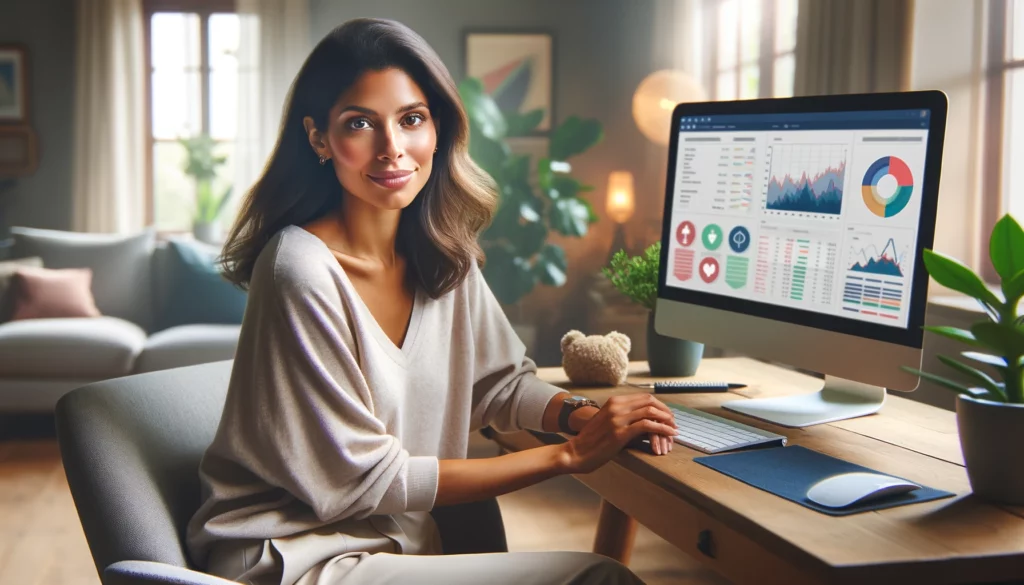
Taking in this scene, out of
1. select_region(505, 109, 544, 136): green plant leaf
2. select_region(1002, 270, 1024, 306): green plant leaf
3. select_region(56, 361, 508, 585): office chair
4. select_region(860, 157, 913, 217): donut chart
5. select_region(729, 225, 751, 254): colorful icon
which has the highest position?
select_region(505, 109, 544, 136): green plant leaf

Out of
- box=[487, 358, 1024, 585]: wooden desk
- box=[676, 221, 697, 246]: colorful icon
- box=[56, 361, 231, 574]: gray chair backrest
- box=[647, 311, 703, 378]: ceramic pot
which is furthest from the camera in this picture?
box=[647, 311, 703, 378]: ceramic pot

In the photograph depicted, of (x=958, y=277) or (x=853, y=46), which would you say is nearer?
(x=958, y=277)

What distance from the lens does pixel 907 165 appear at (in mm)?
1304

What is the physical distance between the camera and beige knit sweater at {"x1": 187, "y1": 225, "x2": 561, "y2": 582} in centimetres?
113

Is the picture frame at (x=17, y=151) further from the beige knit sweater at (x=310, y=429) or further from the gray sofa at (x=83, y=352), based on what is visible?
the beige knit sweater at (x=310, y=429)

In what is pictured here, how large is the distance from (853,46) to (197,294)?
318cm

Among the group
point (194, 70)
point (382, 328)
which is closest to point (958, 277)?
point (382, 328)

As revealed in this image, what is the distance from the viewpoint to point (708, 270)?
1640 mm

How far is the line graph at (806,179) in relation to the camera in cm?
139

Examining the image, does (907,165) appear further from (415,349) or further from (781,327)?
(415,349)

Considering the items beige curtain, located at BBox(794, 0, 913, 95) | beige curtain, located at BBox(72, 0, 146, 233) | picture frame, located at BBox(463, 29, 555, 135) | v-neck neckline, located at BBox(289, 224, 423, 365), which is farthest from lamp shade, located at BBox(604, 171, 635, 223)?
v-neck neckline, located at BBox(289, 224, 423, 365)

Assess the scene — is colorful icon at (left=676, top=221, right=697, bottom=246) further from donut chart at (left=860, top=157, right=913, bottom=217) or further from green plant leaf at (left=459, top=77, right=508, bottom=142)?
green plant leaf at (left=459, top=77, right=508, bottom=142)

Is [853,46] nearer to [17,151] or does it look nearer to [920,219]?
[920,219]

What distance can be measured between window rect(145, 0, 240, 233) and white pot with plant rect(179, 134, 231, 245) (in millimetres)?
214
